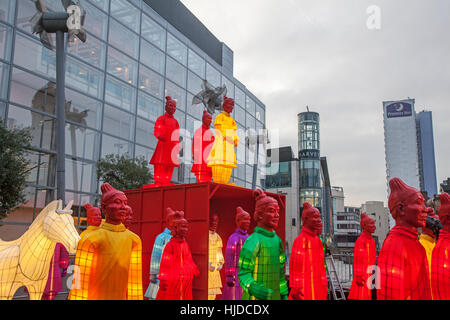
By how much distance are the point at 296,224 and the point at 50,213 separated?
41.8m

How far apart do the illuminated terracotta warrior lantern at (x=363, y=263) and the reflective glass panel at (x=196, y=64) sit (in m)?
17.9

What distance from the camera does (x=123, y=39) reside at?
1903 cm

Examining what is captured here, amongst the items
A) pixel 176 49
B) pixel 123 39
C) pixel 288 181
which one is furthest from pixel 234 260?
pixel 288 181

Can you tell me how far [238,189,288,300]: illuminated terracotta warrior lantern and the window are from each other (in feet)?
59.0

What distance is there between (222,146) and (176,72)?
15722 millimetres

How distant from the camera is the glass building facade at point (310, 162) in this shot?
4656 cm

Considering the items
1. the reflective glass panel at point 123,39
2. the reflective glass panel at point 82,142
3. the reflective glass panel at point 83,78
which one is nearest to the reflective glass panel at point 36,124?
the reflective glass panel at point 82,142

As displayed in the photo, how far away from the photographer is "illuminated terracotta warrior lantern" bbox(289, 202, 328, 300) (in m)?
5.00

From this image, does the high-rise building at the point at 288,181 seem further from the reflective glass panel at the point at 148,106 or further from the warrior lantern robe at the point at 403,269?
the warrior lantern robe at the point at 403,269

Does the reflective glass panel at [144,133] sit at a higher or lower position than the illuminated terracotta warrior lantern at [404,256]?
higher

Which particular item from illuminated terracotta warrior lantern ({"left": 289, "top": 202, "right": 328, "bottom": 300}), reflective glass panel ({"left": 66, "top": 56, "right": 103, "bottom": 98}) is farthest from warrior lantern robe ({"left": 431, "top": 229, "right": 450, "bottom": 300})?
reflective glass panel ({"left": 66, "top": 56, "right": 103, "bottom": 98})

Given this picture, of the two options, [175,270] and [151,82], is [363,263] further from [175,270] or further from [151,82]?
[151,82]

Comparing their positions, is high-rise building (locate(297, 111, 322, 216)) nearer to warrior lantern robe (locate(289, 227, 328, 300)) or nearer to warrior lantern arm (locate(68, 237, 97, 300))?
warrior lantern robe (locate(289, 227, 328, 300))

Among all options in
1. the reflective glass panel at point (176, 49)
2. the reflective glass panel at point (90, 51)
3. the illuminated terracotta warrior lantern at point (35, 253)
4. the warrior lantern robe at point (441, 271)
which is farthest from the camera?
the reflective glass panel at point (176, 49)
